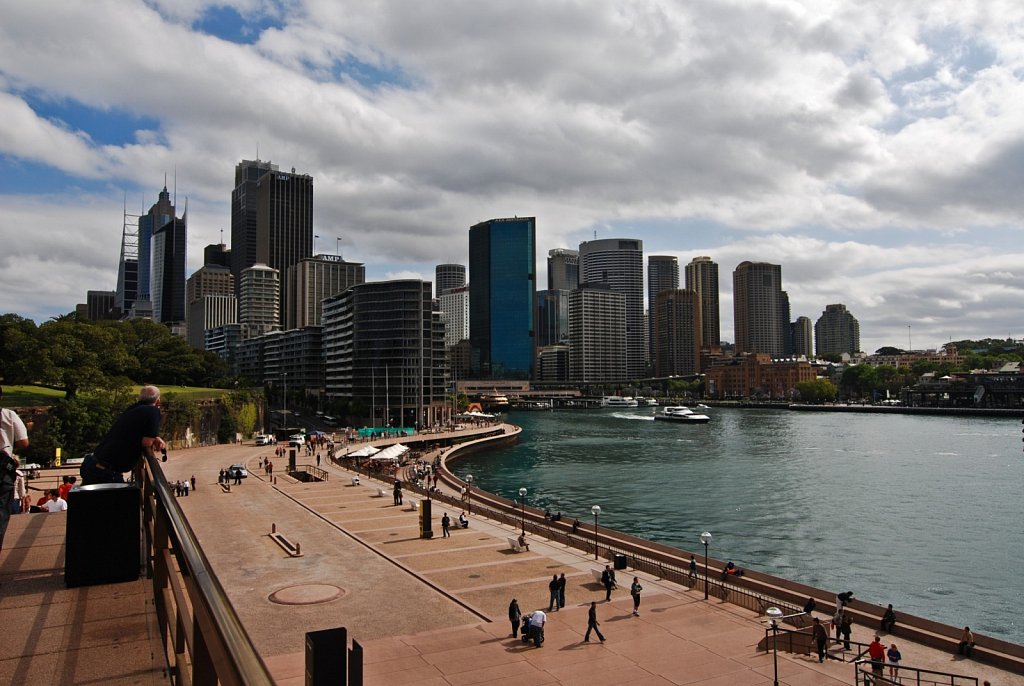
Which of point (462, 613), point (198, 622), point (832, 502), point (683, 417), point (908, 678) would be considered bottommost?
point (832, 502)

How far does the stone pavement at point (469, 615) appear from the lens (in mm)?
18641

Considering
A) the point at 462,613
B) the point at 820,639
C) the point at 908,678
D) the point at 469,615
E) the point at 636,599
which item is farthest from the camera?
the point at 636,599

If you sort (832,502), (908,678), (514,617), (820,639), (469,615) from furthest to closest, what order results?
(832,502) < (469,615) < (514,617) < (820,639) < (908,678)

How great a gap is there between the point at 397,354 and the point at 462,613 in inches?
4808

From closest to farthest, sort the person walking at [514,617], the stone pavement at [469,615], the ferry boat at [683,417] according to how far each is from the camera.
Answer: the stone pavement at [469,615]
the person walking at [514,617]
the ferry boat at [683,417]

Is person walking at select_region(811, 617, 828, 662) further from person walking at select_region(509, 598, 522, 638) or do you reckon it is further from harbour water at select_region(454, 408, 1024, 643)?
harbour water at select_region(454, 408, 1024, 643)

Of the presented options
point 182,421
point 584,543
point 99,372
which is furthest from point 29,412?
point 584,543

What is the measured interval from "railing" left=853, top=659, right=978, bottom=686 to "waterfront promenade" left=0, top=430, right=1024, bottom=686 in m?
0.64

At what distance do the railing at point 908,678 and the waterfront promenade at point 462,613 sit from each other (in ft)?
2.09

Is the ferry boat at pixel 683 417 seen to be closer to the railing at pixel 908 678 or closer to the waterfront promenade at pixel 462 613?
the waterfront promenade at pixel 462 613

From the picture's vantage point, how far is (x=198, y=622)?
9.19 feet

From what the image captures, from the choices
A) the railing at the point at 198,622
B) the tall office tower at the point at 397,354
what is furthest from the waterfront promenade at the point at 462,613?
the tall office tower at the point at 397,354

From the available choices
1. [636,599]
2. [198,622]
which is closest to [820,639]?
[636,599]

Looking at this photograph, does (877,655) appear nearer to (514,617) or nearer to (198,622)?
(514,617)
